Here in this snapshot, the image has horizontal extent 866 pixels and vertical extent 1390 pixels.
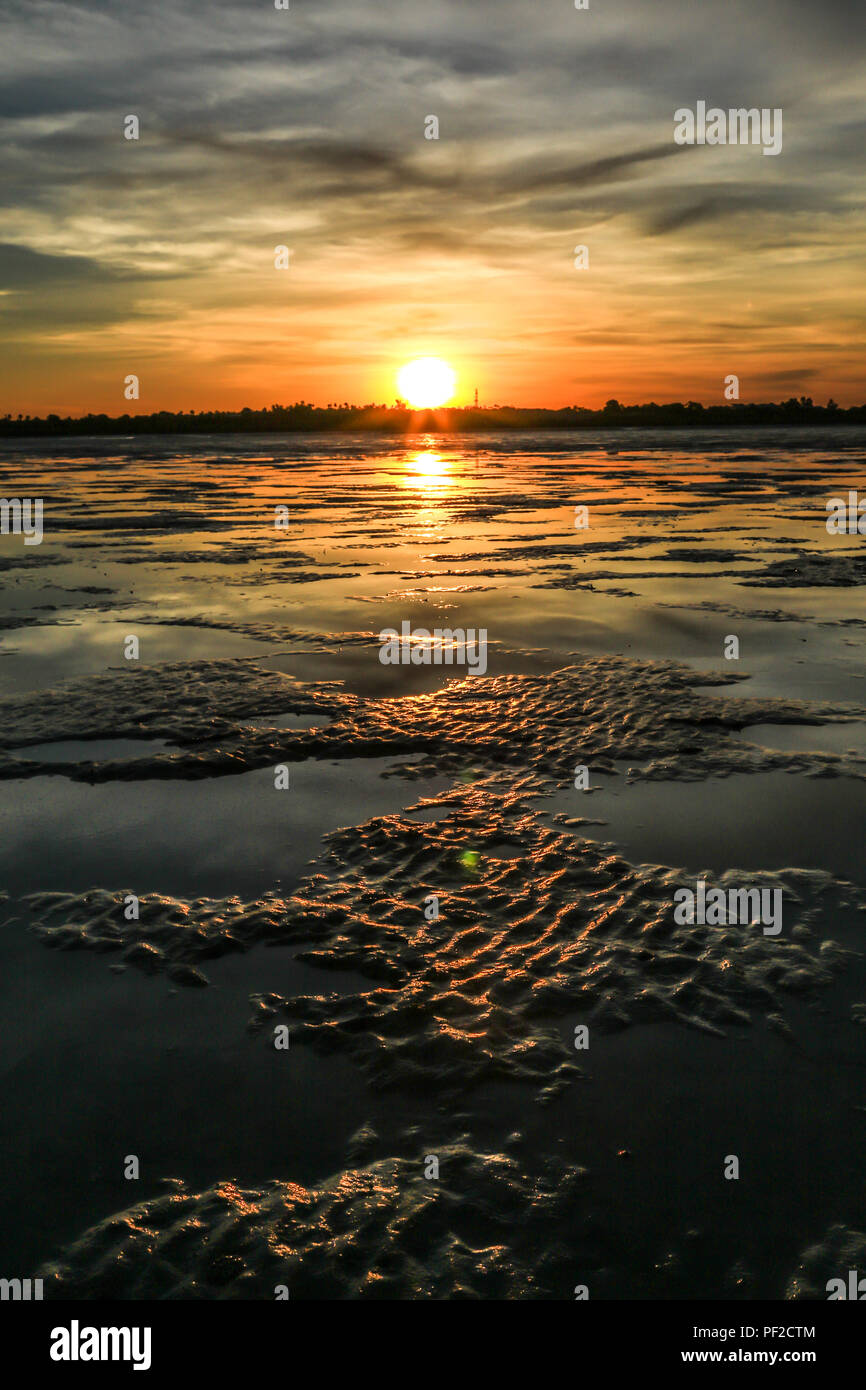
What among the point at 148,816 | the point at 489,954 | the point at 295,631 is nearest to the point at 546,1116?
the point at 489,954

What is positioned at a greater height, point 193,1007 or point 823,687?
point 823,687

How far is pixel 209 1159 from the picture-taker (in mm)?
3463

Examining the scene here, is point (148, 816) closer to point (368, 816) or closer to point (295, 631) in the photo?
point (368, 816)

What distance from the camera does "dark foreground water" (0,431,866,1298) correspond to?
3.15 meters

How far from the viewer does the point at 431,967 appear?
4535mm

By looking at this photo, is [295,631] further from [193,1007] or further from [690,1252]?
[690,1252]

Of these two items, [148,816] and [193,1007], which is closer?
[193,1007]

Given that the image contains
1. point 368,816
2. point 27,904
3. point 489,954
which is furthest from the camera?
point 368,816

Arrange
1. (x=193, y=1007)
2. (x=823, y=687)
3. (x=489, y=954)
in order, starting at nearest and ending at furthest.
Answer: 1. (x=193, y=1007)
2. (x=489, y=954)
3. (x=823, y=687)

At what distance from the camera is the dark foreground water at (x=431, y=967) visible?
3.15 metres
